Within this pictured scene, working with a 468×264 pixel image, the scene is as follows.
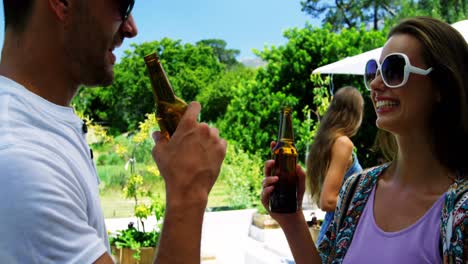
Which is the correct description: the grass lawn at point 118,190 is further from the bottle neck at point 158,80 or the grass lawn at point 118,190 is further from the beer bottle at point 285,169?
the bottle neck at point 158,80

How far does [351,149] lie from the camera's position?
3.07m

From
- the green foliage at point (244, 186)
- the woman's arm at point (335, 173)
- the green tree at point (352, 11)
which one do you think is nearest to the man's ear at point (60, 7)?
the woman's arm at point (335, 173)

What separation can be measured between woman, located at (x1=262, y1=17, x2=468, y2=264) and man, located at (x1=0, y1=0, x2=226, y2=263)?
2.50 feet

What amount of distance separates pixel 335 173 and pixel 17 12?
7.69 feet

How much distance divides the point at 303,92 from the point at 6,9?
11.1m

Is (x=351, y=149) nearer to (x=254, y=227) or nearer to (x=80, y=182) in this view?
(x=80, y=182)

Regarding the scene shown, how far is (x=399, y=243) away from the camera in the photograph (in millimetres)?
1355

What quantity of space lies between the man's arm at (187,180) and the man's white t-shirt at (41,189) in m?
0.13

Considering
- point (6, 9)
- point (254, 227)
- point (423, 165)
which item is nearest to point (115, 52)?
point (6, 9)

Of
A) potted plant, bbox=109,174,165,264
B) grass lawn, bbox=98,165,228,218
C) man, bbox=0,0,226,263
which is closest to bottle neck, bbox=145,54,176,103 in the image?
man, bbox=0,0,226,263

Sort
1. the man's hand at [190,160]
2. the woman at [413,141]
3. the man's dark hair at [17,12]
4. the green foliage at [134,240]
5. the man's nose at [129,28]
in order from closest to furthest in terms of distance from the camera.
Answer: the man's hand at [190,160] < the man's dark hair at [17,12] < the man's nose at [129,28] < the woman at [413,141] < the green foliage at [134,240]

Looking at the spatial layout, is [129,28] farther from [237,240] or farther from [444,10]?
[444,10]

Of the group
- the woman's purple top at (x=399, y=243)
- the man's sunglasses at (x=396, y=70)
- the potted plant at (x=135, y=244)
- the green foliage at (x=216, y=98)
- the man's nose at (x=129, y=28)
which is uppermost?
the green foliage at (x=216, y=98)

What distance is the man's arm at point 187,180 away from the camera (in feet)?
2.71
